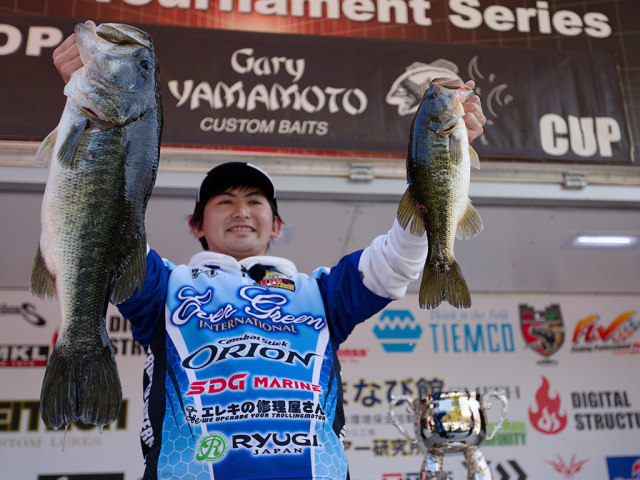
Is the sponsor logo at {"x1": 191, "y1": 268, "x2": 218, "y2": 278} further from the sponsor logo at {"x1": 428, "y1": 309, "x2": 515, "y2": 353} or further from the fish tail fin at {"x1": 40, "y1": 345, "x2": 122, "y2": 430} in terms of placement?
the sponsor logo at {"x1": 428, "y1": 309, "x2": 515, "y2": 353}

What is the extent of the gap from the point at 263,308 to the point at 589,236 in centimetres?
272

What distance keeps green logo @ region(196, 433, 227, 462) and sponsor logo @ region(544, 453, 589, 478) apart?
129 inches

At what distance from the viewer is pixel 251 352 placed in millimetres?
1382

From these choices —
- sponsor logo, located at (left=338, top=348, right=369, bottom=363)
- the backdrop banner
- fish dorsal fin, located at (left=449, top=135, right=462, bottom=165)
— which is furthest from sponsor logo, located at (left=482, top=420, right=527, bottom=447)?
fish dorsal fin, located at (left=449, top=135, right=462, bottom=165)

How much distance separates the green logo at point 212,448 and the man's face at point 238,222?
2.04 feet

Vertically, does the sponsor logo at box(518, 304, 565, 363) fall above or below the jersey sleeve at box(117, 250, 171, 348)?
above

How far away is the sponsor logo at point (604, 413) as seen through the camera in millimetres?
3963

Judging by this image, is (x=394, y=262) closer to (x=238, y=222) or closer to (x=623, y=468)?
(x=238, y=222)

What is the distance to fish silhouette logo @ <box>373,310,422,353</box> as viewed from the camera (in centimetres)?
406

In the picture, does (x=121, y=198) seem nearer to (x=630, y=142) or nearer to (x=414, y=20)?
(x=414, y=20)

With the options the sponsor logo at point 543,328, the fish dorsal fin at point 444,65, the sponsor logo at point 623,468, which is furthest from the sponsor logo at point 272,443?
the sponsor logo at point 623,468

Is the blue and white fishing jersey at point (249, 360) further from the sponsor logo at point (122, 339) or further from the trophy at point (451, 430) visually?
the sponsor logo at point (122, 339)

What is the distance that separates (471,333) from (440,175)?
3171 mm

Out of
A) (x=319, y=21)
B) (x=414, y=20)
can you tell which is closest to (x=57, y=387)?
(x=319, y=21)
